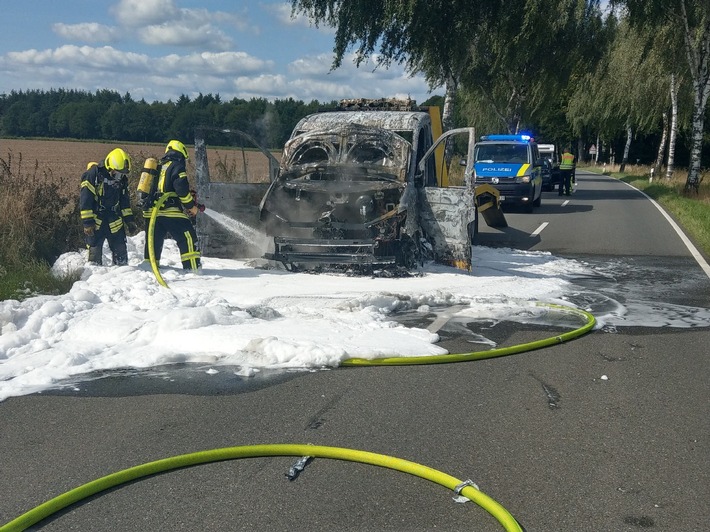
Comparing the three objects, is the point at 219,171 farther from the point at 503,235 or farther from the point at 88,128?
the point at 88,128

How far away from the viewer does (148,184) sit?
398 inches

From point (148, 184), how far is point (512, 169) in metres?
14.9

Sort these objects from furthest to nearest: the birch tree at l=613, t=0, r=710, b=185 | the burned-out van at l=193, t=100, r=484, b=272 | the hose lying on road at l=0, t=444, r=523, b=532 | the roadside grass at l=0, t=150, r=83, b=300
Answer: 1. the birch tree at l=613, t=0, r=710, b=185
2. the burned-out van at l=193, t=100, r=484, b=272
3. the roadside grass at l=0, t=150, r=83, b=300
4. the hose lying on road at l=0, t=444, r=523, b=532

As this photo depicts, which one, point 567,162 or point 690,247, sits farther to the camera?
point 567,162

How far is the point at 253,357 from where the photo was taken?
625 centimetres

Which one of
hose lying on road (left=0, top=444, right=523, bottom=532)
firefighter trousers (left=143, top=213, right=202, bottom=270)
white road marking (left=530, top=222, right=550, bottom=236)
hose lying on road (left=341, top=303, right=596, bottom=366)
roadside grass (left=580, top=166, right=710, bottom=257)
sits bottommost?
white road marking (left=530, top=222, right=550, bottom=236)

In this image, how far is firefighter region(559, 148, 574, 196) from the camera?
31.9 m

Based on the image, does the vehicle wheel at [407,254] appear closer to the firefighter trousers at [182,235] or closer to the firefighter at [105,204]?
the firefighter trousers at [182,235]

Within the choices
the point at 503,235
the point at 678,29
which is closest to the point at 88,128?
the point at 678,29

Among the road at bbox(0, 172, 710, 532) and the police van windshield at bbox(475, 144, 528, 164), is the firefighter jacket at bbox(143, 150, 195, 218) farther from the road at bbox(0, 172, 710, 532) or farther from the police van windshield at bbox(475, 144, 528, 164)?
the police van windshield at bbox(475, 144, 528, 164)

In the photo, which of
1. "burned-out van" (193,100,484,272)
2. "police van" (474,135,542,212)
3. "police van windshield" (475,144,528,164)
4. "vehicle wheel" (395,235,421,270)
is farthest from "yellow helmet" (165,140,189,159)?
"police van windshield" (475,144,528,164)

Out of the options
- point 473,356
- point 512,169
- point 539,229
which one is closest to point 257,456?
point 473,356

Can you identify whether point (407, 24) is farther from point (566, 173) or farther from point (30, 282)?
point (30, 282)

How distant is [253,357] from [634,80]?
3664cm
